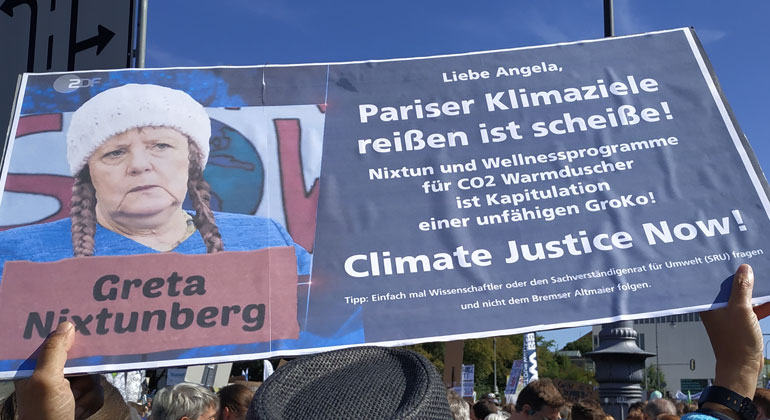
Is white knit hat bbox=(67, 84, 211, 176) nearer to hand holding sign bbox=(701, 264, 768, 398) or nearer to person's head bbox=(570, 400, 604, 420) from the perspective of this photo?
hand holding sign bbox=(701, 264, 768, 398)

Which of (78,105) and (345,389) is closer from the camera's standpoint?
(345,389)

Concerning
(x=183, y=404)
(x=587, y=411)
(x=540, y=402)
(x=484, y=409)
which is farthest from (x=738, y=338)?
(x=484, y=409)

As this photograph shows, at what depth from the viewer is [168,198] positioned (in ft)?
8.75

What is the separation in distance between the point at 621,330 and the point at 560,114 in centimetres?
437

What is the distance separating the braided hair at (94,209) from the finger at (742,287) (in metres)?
1.70

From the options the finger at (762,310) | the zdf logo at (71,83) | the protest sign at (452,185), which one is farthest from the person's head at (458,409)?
the zdf logo at (71,83)

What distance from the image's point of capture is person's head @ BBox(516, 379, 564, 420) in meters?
5.59

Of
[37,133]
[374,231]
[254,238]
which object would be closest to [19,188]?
[37,133]

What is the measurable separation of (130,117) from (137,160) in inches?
7.8

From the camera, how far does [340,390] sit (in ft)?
3.98

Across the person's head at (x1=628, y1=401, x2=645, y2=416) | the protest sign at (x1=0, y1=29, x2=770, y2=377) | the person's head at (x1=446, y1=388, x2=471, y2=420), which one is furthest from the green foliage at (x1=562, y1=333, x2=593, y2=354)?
the protest sign at (x1=0, y1=29, x2=770, y2=377)

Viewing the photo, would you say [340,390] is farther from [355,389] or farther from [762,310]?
[762,310]

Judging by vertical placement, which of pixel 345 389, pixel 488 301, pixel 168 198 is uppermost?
pixel 168 198

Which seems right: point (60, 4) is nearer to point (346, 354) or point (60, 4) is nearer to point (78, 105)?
point (78, 105)
